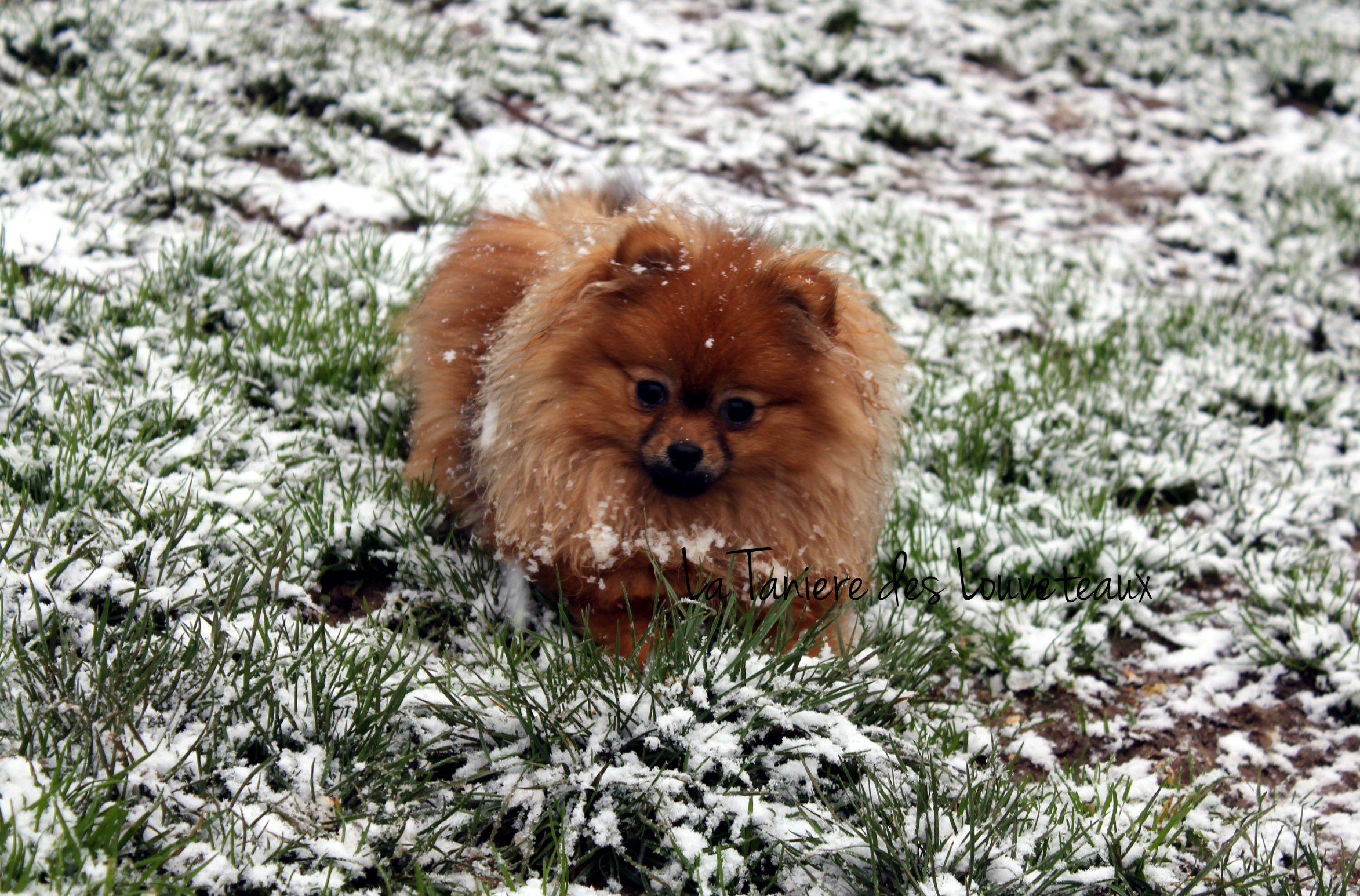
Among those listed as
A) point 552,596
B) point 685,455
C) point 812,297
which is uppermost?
point 812,297

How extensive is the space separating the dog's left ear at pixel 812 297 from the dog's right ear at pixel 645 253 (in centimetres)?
30

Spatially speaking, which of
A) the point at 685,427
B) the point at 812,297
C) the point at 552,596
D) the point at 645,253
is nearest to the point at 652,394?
the point at 685,427

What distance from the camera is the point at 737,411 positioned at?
256 cm

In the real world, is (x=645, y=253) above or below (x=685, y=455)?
above

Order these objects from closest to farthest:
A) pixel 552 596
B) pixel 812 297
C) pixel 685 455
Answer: pixel 685 455 → pixel 812 297 → pixel 552 596

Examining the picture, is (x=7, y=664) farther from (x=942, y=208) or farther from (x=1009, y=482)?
(x=942, y=208)

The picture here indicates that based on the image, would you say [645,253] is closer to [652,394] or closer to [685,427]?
[652,394]

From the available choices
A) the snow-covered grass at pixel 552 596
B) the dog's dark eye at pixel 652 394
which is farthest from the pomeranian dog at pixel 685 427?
the snow-covered grass at pixel 552 596

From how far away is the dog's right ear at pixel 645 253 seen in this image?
A: 8.34ft

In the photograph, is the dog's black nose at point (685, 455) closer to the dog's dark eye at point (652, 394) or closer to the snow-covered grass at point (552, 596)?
the dog's dark eye at point (652, 394)

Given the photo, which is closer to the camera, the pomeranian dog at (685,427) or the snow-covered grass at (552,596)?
the snow-covered grass at (552,596)

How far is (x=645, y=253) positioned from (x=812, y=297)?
460 millimetres

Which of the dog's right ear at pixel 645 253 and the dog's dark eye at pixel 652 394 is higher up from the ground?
the dog's right ear at pixel 645 253

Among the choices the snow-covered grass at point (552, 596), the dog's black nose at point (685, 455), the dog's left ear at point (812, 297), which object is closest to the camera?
the snow-covered grass at point (552, 596)
